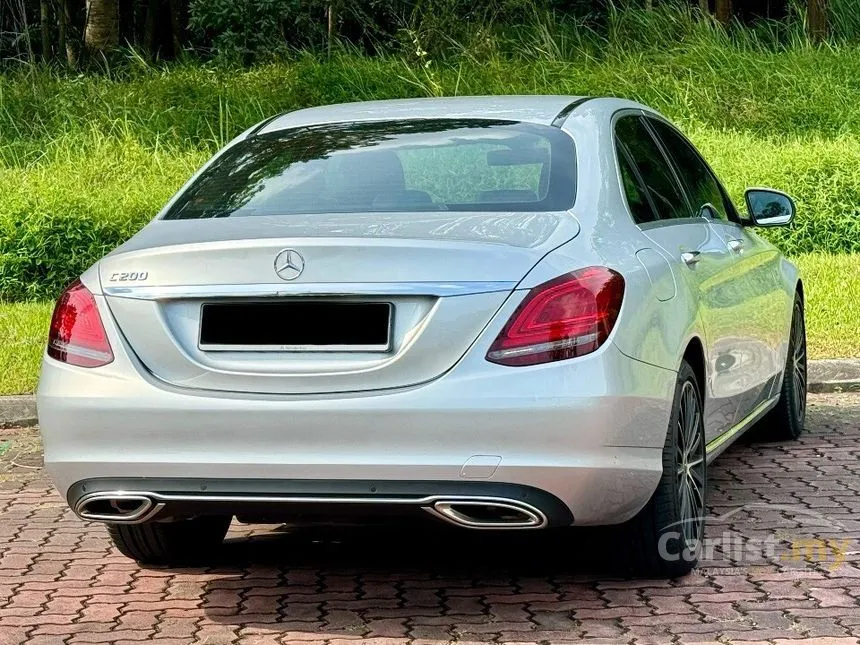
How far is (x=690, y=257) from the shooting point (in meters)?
5.37

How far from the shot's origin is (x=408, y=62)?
19047mm

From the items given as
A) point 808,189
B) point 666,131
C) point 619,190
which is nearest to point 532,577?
point 619,190

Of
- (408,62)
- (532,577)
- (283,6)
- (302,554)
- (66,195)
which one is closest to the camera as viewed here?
(532,577)

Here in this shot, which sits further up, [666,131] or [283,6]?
[666,131]

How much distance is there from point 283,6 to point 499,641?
18.3 m

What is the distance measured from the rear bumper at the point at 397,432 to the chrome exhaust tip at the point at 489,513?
0.05 metres

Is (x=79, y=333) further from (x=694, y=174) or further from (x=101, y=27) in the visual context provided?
(x=101, y=27)

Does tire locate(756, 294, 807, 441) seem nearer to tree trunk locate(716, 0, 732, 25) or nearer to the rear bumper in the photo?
the rear bumper

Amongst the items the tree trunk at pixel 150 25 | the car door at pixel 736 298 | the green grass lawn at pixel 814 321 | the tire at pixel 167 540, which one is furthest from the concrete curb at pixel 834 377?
the tree trunk at pixel 150 25

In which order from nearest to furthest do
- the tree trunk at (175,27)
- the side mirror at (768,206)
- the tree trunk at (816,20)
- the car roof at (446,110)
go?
1. the car roof at (446,110)
2. the side mirror at (768,206)
3. the tree trunk at (816,20)
4. the tree trunk at (175,27)

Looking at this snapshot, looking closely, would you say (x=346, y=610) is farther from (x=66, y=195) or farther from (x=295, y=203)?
(x=66, y=195)

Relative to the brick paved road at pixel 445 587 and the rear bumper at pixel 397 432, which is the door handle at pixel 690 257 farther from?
the brick paved road at pixel 445 587

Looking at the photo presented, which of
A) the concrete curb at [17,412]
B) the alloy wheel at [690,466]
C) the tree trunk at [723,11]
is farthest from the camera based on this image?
the tree trunk at [723,11]

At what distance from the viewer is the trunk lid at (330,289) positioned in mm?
4258
